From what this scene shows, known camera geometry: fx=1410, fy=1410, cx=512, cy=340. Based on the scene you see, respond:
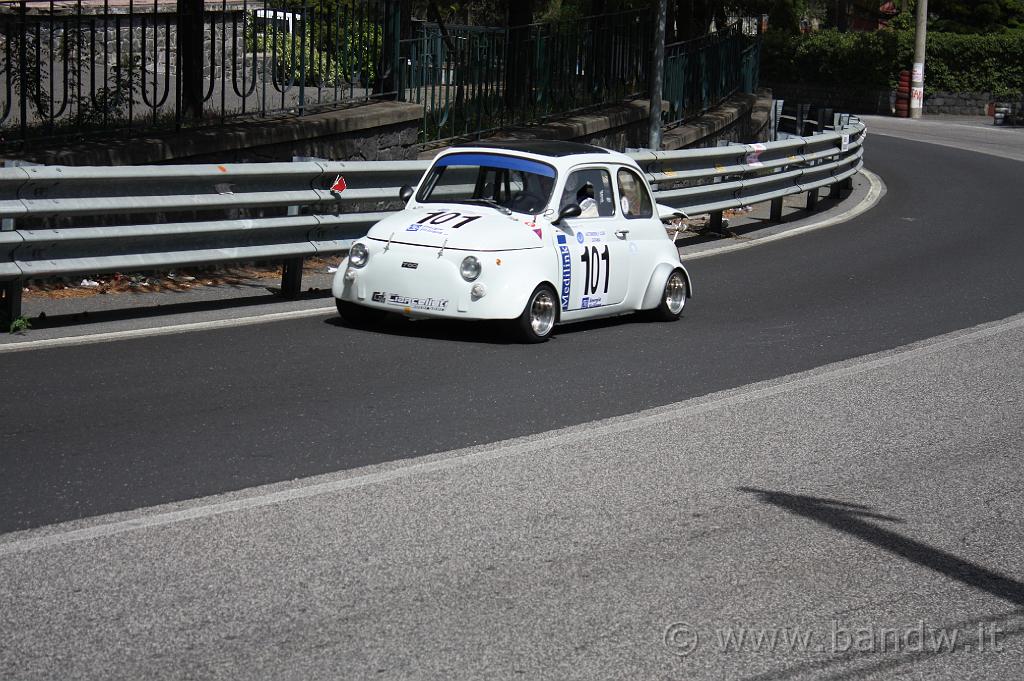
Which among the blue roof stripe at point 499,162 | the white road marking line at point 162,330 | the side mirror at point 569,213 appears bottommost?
the white road marking line at point 162,330

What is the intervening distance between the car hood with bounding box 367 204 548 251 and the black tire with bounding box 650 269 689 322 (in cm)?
153

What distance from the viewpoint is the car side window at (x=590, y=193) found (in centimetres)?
1120

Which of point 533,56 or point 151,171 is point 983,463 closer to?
point 151,171

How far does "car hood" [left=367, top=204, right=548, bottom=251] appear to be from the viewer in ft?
33.9

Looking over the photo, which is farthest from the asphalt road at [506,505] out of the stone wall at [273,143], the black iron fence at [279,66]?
the black iron fence at [279,66]

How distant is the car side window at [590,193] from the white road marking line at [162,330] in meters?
2.13

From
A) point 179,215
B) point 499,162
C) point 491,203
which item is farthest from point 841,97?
point 491,203

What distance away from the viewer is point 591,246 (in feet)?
36.6

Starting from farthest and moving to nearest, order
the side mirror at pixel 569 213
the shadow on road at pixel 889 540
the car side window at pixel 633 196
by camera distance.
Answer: the car side window at pixel 633 196
the side mirror at pixel 569 213
the shadow on road at pixel 889 540

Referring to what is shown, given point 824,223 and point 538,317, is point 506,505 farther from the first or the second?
point 824,223

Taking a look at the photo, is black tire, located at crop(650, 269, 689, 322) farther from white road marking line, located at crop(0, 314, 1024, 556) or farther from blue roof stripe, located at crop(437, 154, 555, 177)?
white road marking line, located at crop(0, 314, 1024, 556)

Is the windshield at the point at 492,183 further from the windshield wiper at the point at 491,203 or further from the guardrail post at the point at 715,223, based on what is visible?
the guardrail post at the point at 715,223

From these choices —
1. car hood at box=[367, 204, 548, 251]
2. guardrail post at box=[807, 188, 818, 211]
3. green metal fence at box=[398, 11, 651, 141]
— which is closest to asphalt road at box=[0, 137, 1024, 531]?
car hood at box=[367, 204, 548, 251]

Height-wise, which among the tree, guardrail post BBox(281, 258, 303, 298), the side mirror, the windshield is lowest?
guardrail post BBox(281, 258, 303, 298)
